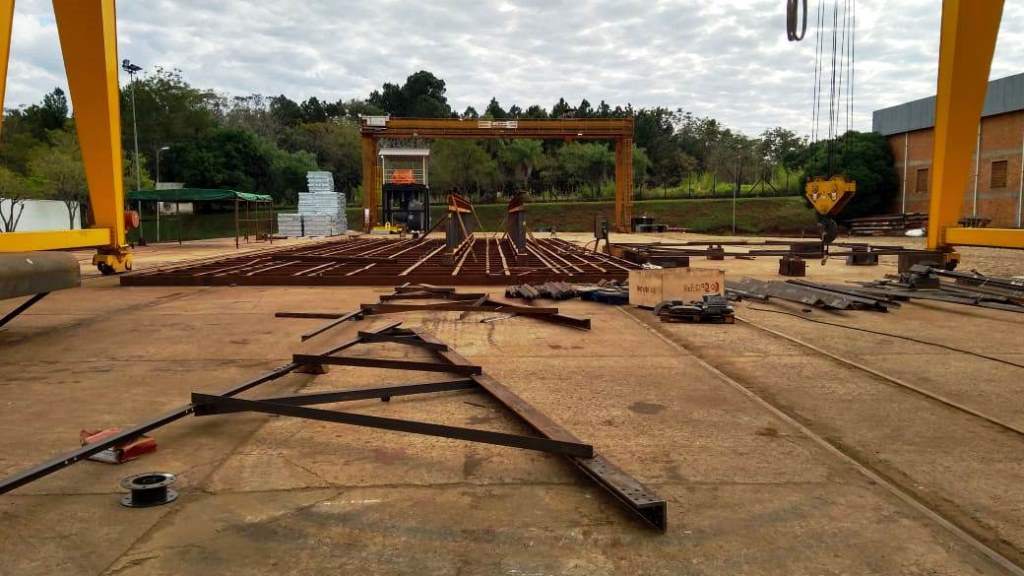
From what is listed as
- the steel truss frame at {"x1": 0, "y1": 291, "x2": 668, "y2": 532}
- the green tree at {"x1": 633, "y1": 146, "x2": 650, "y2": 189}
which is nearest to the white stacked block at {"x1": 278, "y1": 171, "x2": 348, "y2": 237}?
the steel truss frame at {"x1": 0, "y1": 291, "x2": 668, "y2": 532}

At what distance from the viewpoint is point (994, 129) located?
93.3 feet

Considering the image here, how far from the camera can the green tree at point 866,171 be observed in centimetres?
3391

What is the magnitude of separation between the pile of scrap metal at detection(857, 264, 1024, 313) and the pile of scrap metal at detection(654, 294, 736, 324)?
299 cm

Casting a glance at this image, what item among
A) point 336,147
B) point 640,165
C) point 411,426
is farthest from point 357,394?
point 336,147

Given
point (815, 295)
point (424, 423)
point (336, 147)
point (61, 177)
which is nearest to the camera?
point (424, 423)

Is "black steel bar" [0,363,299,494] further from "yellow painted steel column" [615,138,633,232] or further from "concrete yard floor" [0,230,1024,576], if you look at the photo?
"yellow painted steel column" [615,138,633,232]

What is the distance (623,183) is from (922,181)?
1483cm

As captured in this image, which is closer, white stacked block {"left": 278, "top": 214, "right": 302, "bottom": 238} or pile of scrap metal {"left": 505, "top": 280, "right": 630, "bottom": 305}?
pile of scrap metal {"left": 505, "top": 280, "right": 630, "bottom": 305}

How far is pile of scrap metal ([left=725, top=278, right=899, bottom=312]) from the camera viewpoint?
314 inches

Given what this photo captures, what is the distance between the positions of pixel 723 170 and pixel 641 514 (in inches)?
2615

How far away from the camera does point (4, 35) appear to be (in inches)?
293

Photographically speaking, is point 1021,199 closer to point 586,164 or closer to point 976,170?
point 976,170

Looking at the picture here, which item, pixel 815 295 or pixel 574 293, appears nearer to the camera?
pixel 815 295

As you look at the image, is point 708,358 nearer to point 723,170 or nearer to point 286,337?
point 286,337
